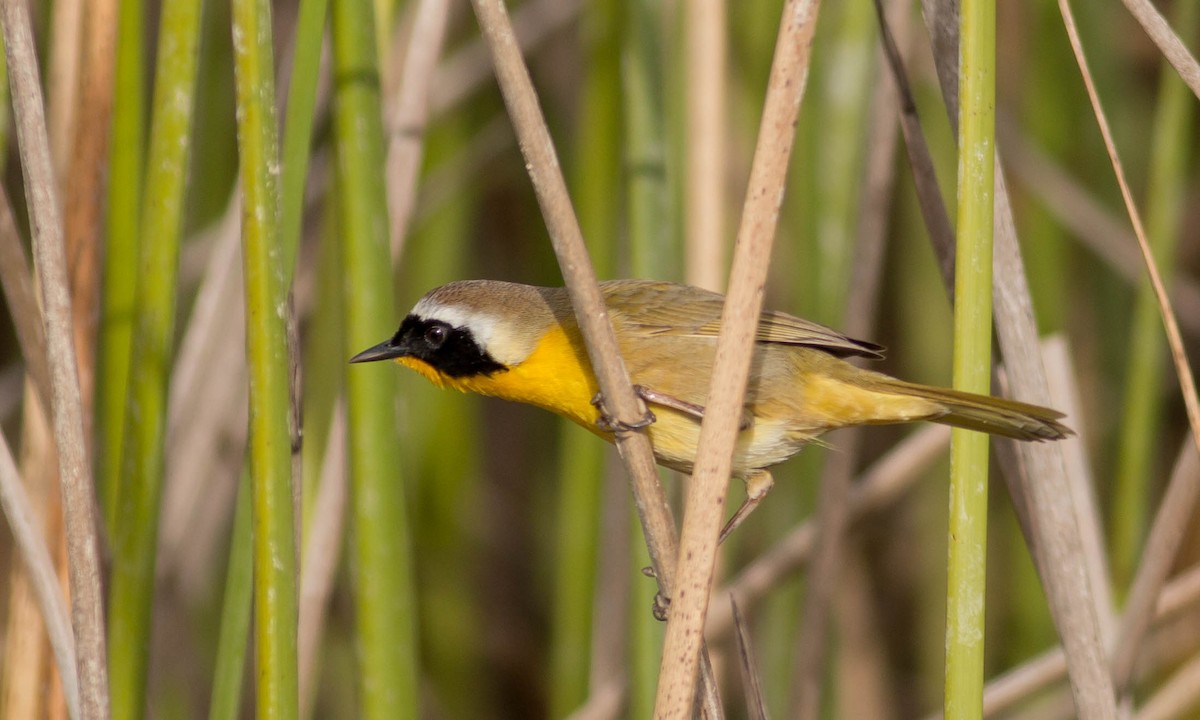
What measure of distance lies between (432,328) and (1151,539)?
1.28 metres

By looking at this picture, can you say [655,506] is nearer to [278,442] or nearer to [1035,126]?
[278,442]

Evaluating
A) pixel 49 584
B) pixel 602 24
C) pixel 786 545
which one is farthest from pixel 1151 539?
pixel 49 584

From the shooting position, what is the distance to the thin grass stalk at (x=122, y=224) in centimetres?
162

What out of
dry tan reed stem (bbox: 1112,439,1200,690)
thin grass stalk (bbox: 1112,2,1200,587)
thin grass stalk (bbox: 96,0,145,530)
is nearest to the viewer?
thin grass stalk (bbox: 96,0,145,530)

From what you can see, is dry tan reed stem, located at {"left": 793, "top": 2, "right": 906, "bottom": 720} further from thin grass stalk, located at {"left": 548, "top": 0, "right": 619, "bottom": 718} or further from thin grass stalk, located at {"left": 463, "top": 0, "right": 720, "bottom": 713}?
thin grass stalk, located at {"left": 463, "top": 0, "right": 720, "bottom": 713}

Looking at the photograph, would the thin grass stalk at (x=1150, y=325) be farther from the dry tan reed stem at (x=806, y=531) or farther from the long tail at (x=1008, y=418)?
the long tail at (x=1008, y=418)

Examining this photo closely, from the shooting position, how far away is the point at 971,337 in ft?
4.11

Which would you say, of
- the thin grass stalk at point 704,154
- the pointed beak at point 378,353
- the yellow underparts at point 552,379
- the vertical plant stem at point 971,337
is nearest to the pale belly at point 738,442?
the yellow underparts at point 552,379

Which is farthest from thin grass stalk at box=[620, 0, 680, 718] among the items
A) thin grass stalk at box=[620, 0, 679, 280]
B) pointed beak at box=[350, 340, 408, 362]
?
pointed beak at box=[350, 340, 408, 362]

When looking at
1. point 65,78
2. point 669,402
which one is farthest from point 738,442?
point 65,78

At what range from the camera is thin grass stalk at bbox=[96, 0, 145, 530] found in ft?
5.31

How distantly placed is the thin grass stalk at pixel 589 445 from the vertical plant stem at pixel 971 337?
1.26 m

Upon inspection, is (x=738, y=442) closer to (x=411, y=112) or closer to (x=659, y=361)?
(x=659, y=361)

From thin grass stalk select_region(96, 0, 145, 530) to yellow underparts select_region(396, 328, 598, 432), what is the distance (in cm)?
54
